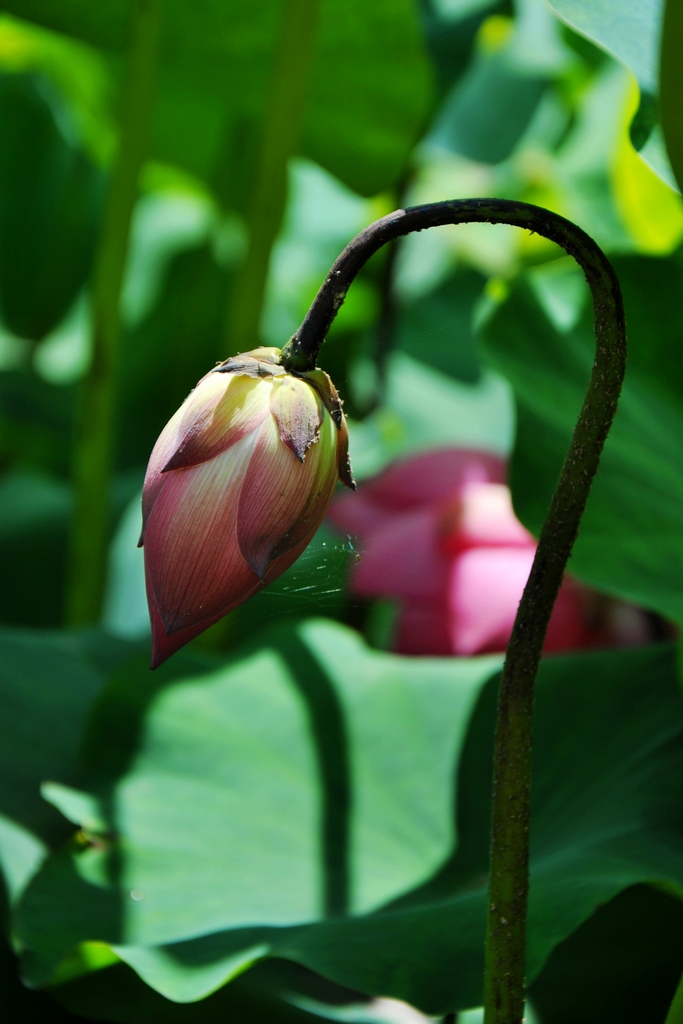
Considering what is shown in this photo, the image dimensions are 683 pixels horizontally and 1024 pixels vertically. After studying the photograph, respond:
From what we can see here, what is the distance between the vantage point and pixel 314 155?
0.98 metres

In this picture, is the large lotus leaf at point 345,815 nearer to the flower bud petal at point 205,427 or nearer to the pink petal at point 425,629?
the pink petal at point 425,629

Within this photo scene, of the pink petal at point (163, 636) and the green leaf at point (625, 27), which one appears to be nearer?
the pink petal at point (163, 636)

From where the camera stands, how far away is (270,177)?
0.75 m

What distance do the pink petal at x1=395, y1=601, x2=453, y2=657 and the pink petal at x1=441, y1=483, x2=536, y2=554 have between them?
44mm

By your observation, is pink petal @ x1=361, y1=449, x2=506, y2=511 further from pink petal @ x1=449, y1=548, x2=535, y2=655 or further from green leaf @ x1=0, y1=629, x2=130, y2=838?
green leaf @ x1=0, y1=629, x2=130, y2=838

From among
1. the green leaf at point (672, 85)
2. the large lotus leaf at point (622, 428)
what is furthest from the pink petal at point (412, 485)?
the green leaf at point (672, 85)

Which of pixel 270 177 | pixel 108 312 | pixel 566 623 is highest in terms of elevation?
pixel 270 177

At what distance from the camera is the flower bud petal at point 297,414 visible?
0.89ft

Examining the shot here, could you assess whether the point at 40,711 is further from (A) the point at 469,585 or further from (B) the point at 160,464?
(B) the point at 160,464

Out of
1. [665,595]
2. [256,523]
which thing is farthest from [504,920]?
[665,595]

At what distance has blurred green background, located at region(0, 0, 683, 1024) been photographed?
17.6 inches

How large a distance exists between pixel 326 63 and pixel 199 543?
74 cm

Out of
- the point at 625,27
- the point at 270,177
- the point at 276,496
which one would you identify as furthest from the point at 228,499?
the point at 270,177

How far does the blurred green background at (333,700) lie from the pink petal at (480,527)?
0.09 metres
